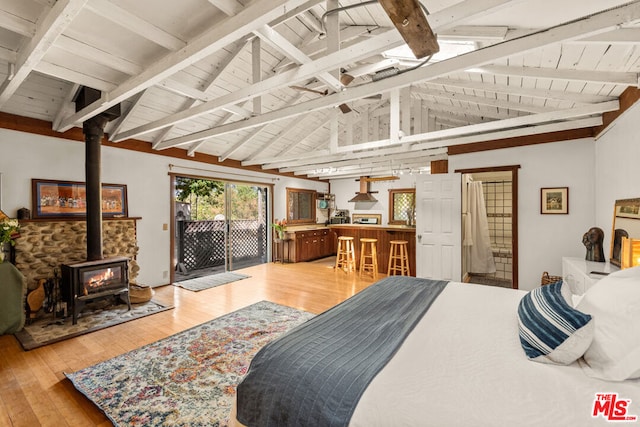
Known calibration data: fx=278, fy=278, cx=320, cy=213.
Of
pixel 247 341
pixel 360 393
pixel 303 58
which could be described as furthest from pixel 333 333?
pixel 303 58

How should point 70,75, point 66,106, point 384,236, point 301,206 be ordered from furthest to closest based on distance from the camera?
1. point 301,206
2. point 384,236
3. point 66,106
4. point 70,75

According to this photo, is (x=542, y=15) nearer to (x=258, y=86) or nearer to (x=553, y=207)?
(x=258, y=86)

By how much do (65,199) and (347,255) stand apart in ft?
15.5

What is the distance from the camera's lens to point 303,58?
2234mm

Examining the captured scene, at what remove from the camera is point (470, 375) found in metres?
1.08

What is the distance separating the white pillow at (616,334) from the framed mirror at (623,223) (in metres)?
1.58

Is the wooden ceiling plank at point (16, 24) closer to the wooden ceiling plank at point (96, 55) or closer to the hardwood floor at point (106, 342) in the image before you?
the wooden ceiling plank at point (96, 55)

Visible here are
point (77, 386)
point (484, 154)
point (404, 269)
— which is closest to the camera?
point (77, 386)

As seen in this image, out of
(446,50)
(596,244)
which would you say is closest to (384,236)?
(596,244)

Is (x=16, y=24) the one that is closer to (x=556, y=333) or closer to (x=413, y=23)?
(x=413, y=23)

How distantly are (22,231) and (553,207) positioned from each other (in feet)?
23.5

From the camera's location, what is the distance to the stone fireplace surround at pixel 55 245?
137 inches

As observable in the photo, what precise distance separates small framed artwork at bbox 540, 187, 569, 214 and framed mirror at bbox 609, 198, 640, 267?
3.66 feet

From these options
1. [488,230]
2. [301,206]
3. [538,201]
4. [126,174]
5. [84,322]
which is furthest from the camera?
[301,206]
